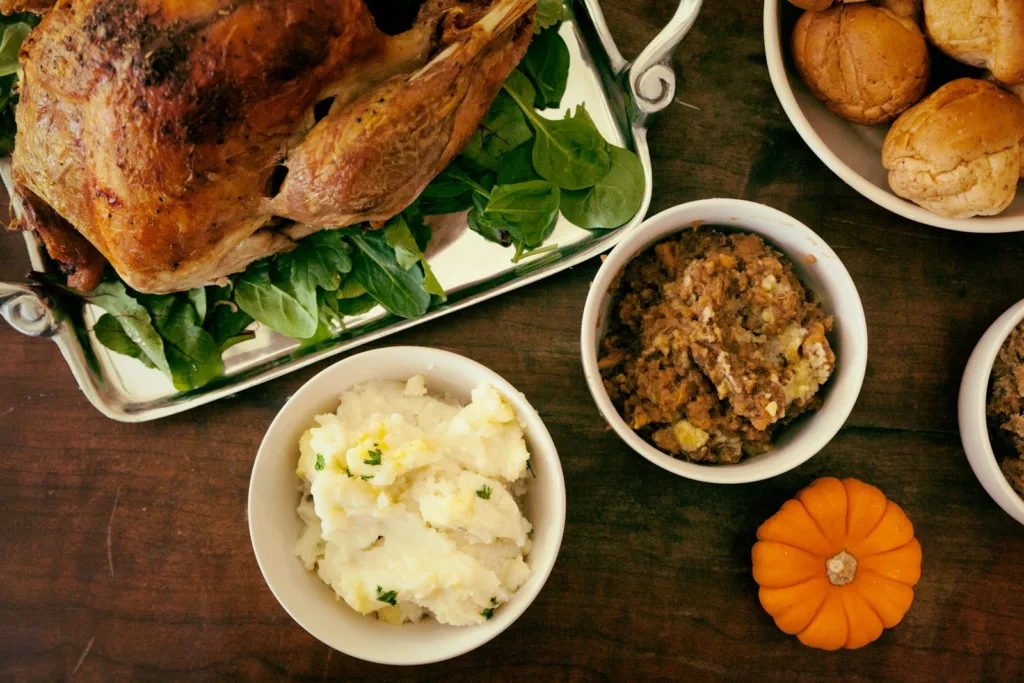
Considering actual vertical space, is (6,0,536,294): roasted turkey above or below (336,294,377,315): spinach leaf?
above

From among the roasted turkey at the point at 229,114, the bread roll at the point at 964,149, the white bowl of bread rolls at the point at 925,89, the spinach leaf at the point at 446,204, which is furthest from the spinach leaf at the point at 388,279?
the bread roll at the point at 964,149

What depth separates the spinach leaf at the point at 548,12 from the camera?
1.33 meters

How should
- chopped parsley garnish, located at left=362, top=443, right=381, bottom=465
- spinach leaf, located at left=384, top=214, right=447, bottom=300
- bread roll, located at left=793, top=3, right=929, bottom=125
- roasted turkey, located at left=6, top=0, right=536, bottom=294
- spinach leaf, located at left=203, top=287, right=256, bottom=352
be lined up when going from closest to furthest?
roasted turkey, located at left=6, top=0, right=536, bottom=294
chopped parsley garnish, located at left=362, top=443, right=381, bottom=465
bread roll, located at left=793, top=3, right=929, bottom=125
spinach leaf, located at left=384, top=214, right=447, bottom=300
spinach leaf, located at left=203, top=287, right=256, bottom=352

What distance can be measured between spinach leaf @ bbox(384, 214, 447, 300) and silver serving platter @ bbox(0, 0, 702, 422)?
3.4 inches

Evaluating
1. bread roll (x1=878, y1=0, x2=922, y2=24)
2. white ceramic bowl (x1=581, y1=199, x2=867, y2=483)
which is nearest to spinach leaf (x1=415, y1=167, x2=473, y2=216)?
white ceramic bowl (x1=581, y1=199, x2=867, y2=483)

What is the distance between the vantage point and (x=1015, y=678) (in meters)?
1.47

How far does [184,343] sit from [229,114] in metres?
0.58

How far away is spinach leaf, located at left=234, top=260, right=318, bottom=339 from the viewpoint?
136cm

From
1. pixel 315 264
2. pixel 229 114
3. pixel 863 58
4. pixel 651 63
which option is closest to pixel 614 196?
pixel 651 63

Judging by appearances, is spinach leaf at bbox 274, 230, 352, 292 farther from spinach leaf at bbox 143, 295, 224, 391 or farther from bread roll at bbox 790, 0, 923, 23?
bread roll at bbox 790, 0, 923, 23

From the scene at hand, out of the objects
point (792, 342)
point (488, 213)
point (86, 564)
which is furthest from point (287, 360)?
point (792, 342)

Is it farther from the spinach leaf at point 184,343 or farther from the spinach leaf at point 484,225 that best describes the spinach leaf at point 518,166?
the spinach leaf at point 184,343

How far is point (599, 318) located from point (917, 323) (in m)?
0.67

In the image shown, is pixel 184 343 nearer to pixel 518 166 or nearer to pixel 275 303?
pixel 275 303
